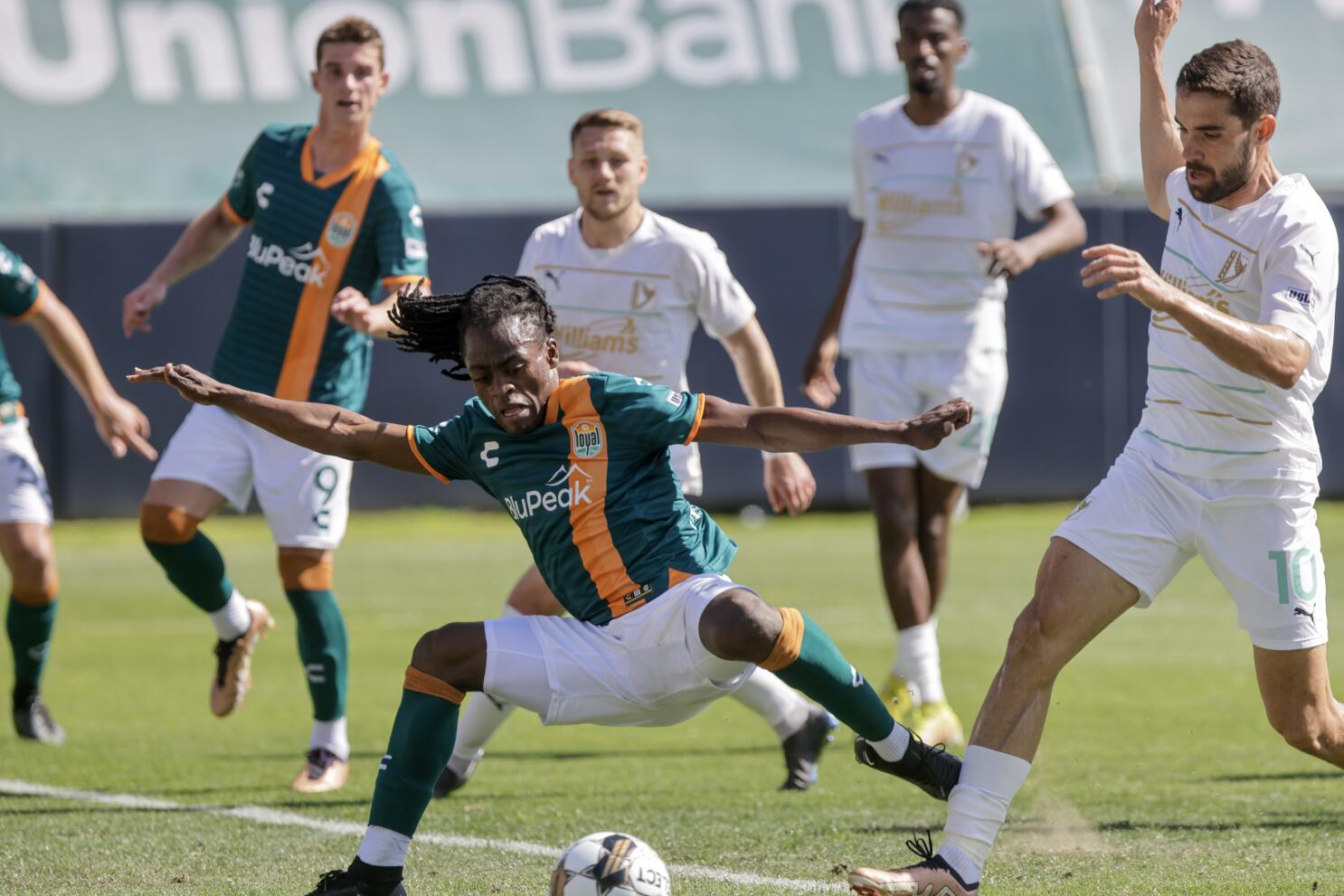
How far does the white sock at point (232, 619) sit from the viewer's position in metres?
7.45

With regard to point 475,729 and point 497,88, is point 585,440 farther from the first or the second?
point 497,88

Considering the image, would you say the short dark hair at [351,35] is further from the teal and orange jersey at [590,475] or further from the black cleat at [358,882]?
the black cleat at [358,882]

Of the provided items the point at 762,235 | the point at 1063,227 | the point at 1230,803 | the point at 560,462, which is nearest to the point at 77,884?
the point at 560,462

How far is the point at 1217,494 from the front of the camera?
5.03m

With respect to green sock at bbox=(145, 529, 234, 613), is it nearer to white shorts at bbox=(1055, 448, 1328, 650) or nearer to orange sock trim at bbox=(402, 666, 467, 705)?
orange sock trim at bbox=(402, 666, 467, 705)

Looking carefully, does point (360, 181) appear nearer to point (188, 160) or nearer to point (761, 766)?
point (761, 766)

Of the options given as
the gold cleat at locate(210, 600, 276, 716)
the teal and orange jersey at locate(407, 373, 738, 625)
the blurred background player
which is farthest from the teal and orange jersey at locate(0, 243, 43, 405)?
the teal and orange jersey at locate(407, 373, 738, 625)

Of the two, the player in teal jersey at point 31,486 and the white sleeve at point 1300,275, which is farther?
the player in teal jersey at point 31,486

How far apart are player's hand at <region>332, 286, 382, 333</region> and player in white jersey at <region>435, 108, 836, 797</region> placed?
1.05 m

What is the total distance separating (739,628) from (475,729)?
2260 mm

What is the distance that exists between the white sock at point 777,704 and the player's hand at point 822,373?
111 cm

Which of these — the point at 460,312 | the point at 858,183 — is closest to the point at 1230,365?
the point at 460,312

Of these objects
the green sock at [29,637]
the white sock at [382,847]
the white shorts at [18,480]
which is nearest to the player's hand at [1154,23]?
the white sock at [382,847]

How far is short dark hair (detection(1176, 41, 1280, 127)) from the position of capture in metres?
4.81
